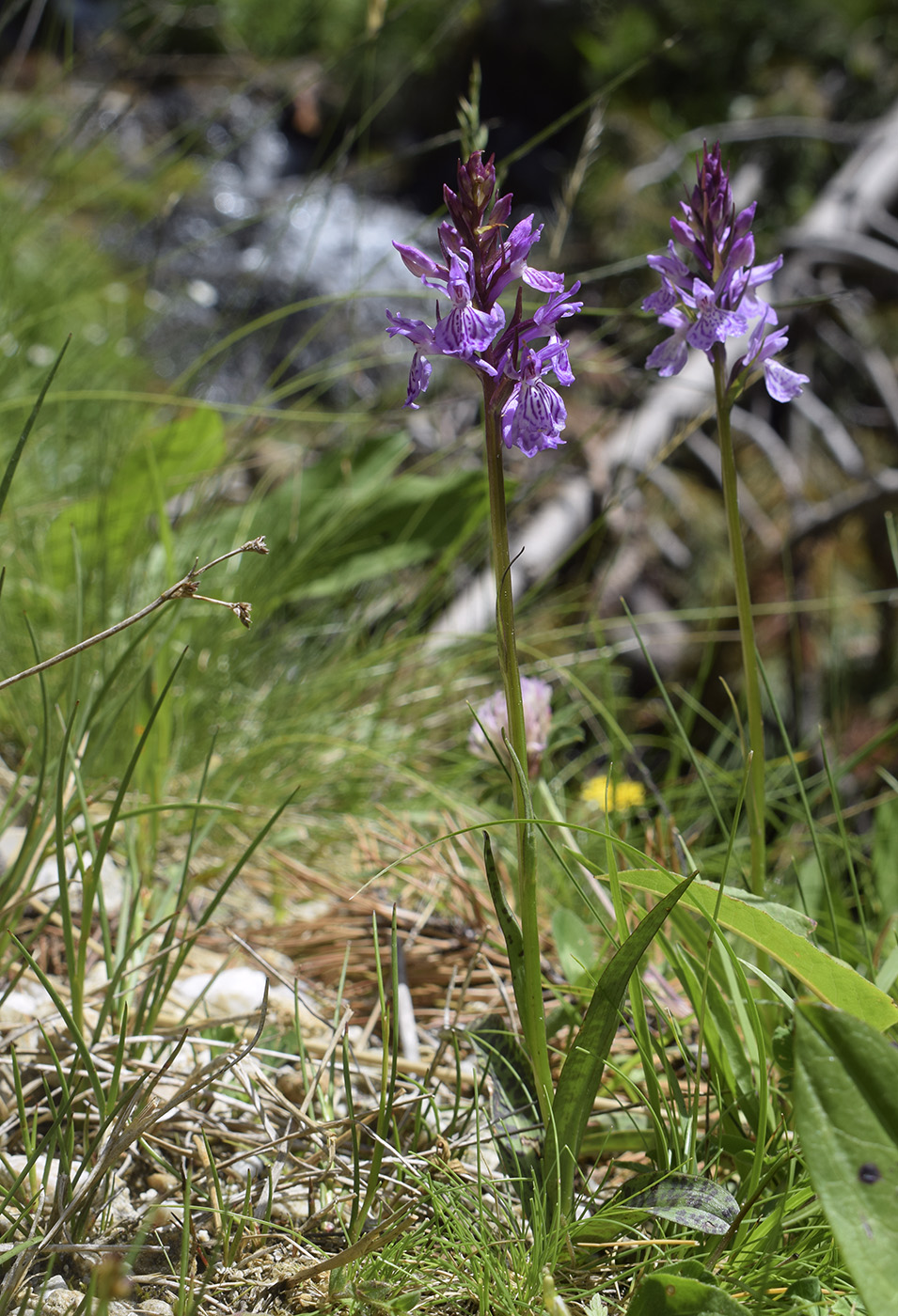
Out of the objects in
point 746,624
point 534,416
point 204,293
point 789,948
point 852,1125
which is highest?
point 204,293

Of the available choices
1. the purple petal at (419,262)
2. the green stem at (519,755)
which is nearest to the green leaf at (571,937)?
the green stem at (519,755)

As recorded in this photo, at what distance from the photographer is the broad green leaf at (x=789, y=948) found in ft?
2.53

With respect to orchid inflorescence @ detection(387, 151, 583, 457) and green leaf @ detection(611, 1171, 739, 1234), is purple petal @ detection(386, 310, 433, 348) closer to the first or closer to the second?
orchid inflorescence @ detection(387, 151, 583, 457)

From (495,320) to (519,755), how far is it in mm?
375

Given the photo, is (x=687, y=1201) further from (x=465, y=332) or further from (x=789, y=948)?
(x=465, y=332)

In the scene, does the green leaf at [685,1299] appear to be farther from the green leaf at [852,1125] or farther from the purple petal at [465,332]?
the purple petal at [465,332]

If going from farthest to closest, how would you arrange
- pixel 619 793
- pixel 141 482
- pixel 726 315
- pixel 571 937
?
pixel 141 482
pixel 619 793
pixel 571 937
pixel 726 315

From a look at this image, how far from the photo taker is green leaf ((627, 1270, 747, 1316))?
658 mm

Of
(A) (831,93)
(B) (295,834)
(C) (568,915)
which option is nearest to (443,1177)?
(C) (568,915)

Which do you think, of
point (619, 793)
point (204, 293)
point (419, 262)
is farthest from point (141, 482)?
point (204, 293)

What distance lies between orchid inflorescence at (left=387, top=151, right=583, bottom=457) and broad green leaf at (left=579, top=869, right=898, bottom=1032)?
1.35 ft

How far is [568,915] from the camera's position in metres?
1.13

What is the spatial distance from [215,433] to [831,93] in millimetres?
4922

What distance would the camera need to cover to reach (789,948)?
79 cm
